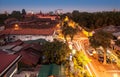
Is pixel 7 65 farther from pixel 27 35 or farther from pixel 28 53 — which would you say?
pixel 27 35

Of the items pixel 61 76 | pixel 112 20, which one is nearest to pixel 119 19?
pixel 112 20

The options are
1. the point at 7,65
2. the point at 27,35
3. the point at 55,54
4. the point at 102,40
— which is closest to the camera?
the point at 7,65

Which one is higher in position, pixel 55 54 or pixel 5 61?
pixel 5 61

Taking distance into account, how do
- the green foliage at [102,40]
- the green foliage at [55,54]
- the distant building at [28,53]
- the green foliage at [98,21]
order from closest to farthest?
the distant building at [28,53] < the green foliage at [55,54] < the green foliage at [102,40] < the green foliage at [98,21]

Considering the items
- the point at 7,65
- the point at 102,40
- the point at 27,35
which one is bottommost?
the point at 27,35

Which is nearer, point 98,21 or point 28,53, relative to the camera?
point 28,53

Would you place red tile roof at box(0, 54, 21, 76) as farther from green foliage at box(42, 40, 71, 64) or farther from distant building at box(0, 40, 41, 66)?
green foliage at box(42, 40, 71, 64)

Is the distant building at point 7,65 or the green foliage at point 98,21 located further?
the green foliage at point 98,21

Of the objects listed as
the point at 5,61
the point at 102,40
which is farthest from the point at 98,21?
the point at 5,61

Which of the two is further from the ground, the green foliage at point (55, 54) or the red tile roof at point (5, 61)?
the red tile roof at point (5, 61)

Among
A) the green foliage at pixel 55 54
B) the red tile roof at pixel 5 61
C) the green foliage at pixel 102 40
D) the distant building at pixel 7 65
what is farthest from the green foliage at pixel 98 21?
the red tile roof at pixel 5 61

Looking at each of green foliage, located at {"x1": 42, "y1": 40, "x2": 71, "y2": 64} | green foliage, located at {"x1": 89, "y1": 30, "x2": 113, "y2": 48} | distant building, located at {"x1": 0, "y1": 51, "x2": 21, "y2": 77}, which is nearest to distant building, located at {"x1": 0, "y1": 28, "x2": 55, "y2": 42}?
green foliage, located at {"x1": 89, "y1": 30, "x2": 113, "y2": 48}

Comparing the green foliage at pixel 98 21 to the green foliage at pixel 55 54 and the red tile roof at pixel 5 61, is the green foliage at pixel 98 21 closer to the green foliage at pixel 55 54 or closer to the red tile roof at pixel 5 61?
the green foliage at pixel 55 54
